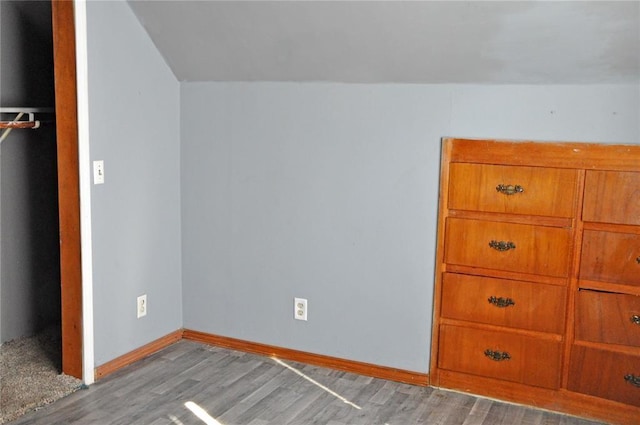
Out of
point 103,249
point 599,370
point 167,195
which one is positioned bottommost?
point 599,370

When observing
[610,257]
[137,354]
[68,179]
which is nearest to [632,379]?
[610,257]

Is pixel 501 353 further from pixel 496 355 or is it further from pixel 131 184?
pixel 131 184

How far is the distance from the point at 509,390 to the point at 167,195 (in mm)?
1869

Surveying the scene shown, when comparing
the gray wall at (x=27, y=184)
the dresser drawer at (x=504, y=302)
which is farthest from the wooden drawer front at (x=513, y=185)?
the gray wall at (x=27, y=184)

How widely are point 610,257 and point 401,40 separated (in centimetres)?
118

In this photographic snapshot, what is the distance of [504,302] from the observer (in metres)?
2.88

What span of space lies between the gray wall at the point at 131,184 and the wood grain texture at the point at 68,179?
3.1 inches

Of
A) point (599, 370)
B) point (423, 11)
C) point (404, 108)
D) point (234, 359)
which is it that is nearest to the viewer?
point (423, 11)

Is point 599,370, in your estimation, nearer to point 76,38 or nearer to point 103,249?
point 103,249

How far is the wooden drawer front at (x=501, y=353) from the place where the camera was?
9.27 ft

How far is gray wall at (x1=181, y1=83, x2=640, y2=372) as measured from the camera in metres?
2.85

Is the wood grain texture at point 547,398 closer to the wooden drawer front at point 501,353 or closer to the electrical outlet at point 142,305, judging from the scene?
the wooden drawer front at point 501,353

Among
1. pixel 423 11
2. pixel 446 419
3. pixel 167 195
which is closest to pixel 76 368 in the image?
pixel 167 195

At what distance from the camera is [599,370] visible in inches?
108
